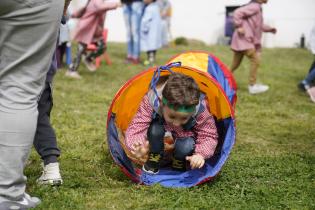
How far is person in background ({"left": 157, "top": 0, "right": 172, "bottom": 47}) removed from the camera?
14.7 meters

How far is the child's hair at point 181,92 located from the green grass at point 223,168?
0.52 meters

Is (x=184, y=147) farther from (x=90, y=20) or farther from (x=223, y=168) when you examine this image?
(x=90, y=20)

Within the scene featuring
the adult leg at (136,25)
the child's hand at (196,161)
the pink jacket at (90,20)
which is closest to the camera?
the child's hand at (196,161)

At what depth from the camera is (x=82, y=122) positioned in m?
4.65

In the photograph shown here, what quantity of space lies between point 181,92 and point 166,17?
527 inches

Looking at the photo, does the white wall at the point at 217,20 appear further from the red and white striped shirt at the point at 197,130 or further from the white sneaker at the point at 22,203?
the white sneaker at the point at 22,203

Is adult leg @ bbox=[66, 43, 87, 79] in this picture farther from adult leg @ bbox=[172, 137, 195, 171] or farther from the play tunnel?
adult leg @ bbox=[172, 137, 195, 171]

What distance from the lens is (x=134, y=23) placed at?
10062 millimetres

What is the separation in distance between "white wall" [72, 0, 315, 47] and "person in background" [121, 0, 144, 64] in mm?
5958

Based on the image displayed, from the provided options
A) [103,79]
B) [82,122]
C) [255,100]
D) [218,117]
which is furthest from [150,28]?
[218,117]

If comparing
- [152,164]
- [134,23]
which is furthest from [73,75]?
[152,164]

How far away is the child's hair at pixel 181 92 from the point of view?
9.05ft

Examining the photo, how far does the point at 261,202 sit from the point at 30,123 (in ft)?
4.38

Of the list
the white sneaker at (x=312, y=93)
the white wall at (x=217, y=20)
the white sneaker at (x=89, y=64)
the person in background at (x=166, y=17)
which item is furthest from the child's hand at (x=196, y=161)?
the white wall at (x=217, y=20)
